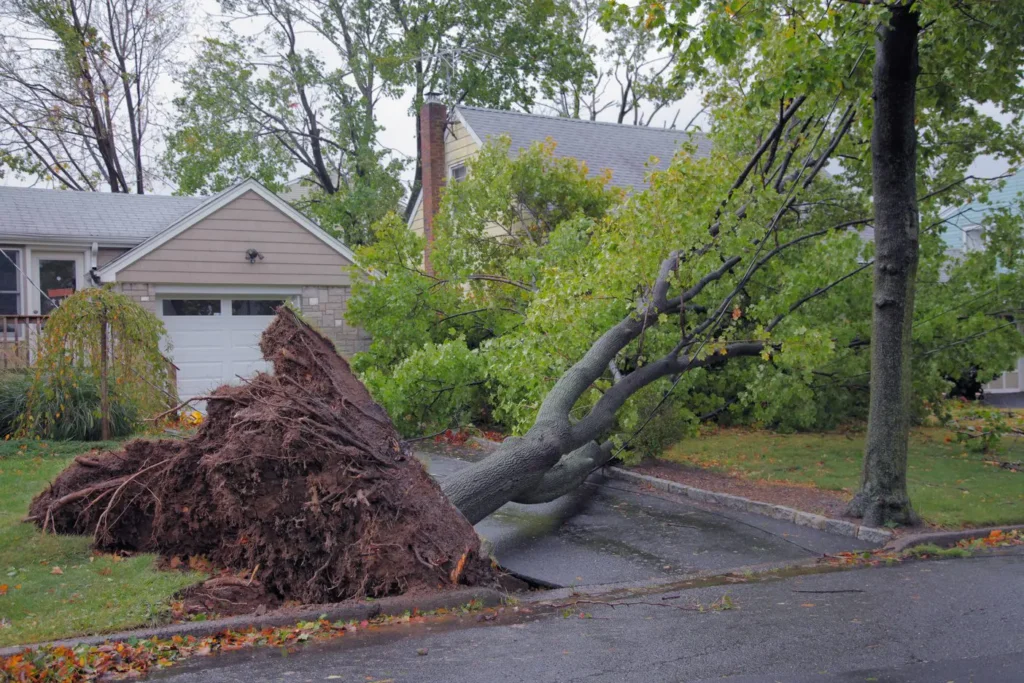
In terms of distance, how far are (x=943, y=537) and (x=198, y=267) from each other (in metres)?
14.3

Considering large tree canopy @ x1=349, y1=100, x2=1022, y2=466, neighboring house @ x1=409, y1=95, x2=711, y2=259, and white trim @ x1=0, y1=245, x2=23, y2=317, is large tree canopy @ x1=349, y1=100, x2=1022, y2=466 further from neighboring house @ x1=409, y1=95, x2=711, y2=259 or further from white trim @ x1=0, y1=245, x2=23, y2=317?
white trim @ x1=0, y1=245, x2=23, y2=317

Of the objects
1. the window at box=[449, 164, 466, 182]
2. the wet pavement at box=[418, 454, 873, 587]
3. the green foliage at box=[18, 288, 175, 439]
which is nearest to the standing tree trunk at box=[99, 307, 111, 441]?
the green foliage at box=[18, 288, 175, 439]

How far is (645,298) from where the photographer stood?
11.1 m

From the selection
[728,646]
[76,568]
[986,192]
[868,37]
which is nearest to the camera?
[728,646]

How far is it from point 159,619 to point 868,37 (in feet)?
28.2

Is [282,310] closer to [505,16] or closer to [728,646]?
[728,646]

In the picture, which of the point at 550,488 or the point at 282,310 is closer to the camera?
the point at 282,310

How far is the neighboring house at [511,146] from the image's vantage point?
2262 cm

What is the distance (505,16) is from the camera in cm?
3042

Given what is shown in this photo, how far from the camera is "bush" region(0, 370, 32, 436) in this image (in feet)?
42.9

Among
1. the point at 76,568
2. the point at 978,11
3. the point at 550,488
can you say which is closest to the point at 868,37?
the point at 978,11

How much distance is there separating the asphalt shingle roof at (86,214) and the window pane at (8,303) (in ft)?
4.03

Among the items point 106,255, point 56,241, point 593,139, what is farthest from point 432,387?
point 593,139

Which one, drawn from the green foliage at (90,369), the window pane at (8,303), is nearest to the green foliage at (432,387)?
the green foliage at (90,369)
